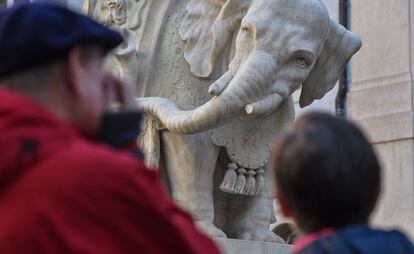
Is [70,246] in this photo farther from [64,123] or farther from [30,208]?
[64,123]

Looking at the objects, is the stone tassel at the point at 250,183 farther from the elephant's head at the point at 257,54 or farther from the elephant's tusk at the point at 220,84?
the elephant's tusk at the point at 220,84

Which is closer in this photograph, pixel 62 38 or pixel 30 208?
pixel 30 208

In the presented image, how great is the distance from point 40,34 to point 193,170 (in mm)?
4481

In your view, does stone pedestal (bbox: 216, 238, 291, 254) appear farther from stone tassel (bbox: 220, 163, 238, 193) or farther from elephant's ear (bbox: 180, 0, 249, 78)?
elephant's ear (bbox: 180, 0, 249, 78)

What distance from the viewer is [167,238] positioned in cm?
179

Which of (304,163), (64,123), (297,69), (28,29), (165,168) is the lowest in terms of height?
(165,168)

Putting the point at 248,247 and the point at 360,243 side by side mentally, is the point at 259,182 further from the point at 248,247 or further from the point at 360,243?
the point at 360,243

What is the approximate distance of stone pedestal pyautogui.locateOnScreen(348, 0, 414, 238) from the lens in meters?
13.1

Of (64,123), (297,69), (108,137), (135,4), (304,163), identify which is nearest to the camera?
(64,123)

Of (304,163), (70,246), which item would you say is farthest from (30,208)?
(304,163)

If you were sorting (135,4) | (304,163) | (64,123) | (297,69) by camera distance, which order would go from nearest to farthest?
(64,123)
(304,163)
(297,69)
(135,4)

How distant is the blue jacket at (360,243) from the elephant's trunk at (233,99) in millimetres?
3739

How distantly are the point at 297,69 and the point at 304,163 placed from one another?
397cm

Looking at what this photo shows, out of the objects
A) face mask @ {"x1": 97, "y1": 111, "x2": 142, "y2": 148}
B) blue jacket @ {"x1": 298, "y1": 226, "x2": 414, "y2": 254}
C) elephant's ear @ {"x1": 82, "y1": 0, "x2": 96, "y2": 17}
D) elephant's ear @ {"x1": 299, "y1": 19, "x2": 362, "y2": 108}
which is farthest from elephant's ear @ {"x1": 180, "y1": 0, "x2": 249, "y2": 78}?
face mask @ {"x1": 97, "y1": 111, "x2": 142, "y2": 148}
